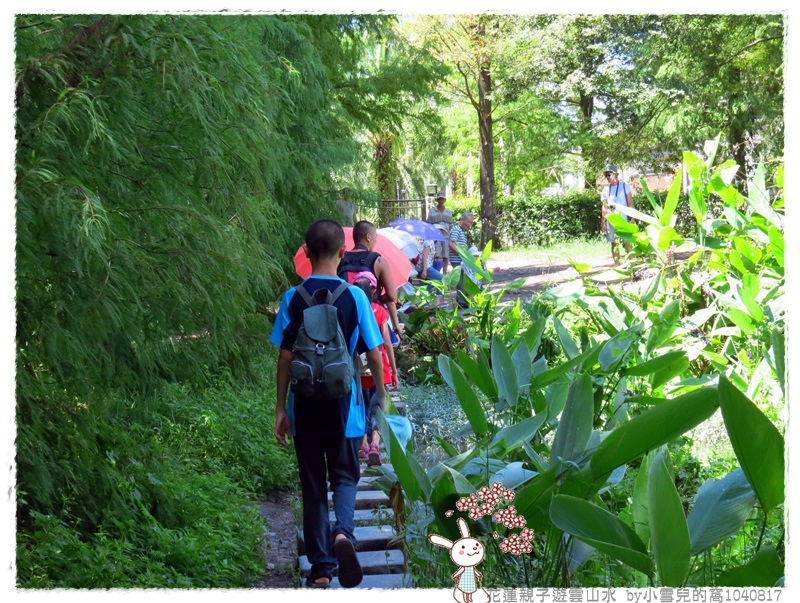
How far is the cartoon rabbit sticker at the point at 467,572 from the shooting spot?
2039 mm

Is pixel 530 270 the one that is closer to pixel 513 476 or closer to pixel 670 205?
pixel 670 205

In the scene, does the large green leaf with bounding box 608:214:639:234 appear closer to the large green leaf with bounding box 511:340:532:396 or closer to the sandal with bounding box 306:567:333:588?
the large green leaf with bounding box 511:340:532:396

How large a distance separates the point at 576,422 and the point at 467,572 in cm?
50

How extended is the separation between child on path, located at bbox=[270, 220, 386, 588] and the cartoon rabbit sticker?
42.2 inches

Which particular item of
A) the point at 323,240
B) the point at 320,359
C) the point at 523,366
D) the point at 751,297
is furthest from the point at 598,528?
the point at 751,297

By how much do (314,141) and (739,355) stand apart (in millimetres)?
5449

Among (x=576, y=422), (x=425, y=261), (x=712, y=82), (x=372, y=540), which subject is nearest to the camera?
(x=576, y=422)

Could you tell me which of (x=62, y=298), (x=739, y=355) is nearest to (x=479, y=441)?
(x=62, y=298)

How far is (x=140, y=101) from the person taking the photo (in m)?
3.15

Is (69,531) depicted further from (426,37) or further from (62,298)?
(426,37)

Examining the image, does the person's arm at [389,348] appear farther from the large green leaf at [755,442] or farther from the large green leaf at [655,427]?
the large green leaf at [755,442]

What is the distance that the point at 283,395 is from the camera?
3121mm

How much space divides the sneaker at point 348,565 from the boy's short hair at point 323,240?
1.04 m

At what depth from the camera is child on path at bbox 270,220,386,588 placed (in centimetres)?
309
